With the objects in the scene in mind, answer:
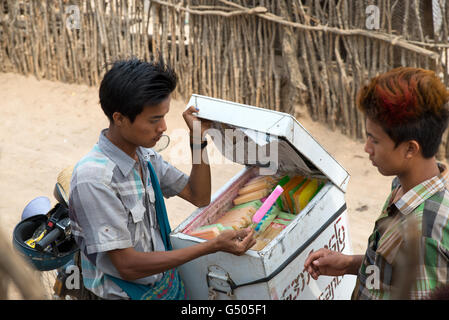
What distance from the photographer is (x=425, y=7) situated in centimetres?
525

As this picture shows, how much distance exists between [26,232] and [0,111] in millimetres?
5623

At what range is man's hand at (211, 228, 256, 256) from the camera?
191 cm

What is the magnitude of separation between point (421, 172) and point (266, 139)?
665mm

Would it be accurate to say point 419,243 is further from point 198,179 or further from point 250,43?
point 250,43

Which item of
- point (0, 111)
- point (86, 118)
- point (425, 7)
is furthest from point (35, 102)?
point (425, 7)

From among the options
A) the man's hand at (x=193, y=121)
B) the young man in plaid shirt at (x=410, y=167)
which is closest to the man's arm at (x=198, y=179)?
the man's hand at (x=193, y=121)

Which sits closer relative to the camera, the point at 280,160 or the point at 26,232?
the point at 26,232

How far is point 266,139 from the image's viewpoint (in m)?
2.03

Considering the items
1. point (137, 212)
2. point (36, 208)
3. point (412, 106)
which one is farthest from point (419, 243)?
point (36, 208)

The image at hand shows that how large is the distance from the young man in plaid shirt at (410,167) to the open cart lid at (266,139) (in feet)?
1.37

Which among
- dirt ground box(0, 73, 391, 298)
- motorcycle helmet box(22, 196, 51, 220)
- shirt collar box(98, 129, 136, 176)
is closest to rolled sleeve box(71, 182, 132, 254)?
shirt collar box(98, 129, 136, 176)

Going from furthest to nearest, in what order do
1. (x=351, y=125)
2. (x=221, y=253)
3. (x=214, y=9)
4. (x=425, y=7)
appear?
(x=214, y=9) < (x=351, y=125) < (x=425, y=7) < (x=221, y=253)

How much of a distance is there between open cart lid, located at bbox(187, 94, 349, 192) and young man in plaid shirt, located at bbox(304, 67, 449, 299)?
0.42m

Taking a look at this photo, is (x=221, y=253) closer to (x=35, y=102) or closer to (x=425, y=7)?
(x=425, y=7)
